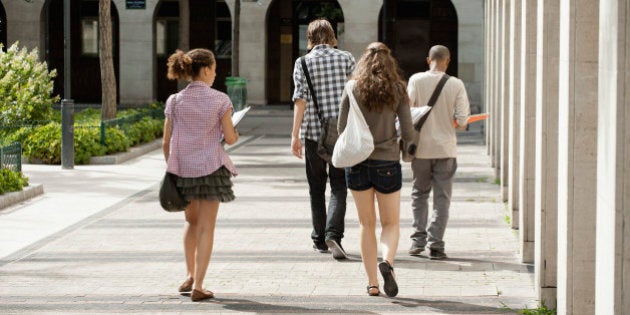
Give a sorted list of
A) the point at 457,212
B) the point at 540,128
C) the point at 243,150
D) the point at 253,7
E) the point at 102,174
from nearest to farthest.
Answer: the point at 540,128 → the point at 457,212 → the point at 102,174 → the point at 243,150 → the point at 253,7

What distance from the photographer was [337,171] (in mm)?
10781

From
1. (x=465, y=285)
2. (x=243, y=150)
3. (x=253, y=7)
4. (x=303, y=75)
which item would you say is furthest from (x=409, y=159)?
(x=253, y=7)

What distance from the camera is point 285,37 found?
40938 millimetres

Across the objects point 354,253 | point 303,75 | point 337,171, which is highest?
point 303,75

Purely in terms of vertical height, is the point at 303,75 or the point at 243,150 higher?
the point at 303,75

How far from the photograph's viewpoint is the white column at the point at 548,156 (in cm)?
847

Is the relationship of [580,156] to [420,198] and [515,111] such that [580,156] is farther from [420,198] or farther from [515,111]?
[515,111]

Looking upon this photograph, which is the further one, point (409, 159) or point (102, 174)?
point (102, 174)

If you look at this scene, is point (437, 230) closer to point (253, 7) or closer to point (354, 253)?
point (354, 253)

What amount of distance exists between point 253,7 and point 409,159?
97.9 feet

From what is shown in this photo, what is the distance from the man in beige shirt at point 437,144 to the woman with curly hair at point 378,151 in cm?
174

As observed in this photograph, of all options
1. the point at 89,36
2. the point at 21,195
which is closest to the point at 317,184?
the point at 21,195

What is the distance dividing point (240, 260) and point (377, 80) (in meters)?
2.63

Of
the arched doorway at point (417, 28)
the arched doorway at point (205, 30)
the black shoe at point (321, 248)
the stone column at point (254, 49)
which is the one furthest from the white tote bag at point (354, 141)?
the arched doorway at point (205, 30)
